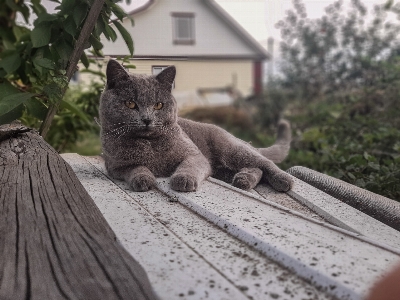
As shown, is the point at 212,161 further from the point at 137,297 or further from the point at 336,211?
the point at 137,297

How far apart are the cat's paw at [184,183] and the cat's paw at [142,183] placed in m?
→ 0.10

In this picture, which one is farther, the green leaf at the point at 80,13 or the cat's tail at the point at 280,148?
the cat's tail at the point at 280,148

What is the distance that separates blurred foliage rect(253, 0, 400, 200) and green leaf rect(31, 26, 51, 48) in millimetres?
1685

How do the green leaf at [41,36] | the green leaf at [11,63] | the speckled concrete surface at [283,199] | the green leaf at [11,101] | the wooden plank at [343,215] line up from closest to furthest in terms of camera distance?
the wooden plank at [343,215] → the speckled concrete surface at [283,199] → the green leaf at [11,101] → the green leaf at [41,36] → the green leaf at [11,63]

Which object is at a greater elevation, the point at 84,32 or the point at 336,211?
the point at 84,32

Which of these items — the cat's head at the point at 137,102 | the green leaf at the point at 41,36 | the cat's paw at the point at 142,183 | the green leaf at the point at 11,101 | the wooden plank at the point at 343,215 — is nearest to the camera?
the wooden plank at the point at 343,215

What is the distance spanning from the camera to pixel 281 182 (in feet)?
6.03

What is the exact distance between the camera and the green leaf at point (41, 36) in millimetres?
2052

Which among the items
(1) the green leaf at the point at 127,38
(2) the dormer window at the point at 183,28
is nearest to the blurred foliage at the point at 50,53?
(1) the green leaf at the point at 127,38

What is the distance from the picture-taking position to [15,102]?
1.95m

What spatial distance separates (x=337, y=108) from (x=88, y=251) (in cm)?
361

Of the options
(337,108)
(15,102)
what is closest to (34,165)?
(15,102)

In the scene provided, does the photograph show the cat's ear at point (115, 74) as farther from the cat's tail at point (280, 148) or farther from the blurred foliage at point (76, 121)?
the blurred foliage at point (76, 121)

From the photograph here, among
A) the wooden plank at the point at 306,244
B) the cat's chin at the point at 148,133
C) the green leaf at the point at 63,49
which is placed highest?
the green leaf at the point at 63,49
